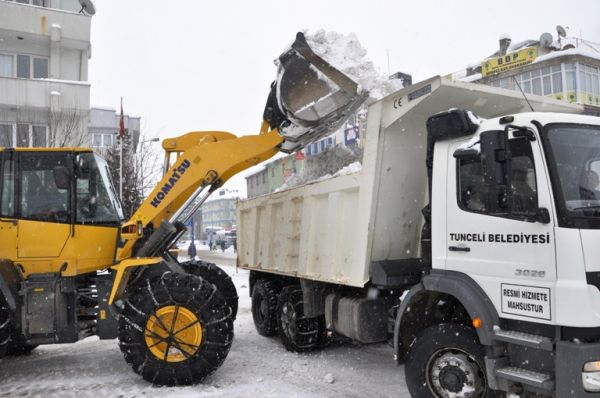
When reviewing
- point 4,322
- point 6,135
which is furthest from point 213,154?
point 6,135

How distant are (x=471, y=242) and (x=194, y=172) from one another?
3.30m

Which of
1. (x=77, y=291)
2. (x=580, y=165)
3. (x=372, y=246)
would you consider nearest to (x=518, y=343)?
(x=580, y=165)

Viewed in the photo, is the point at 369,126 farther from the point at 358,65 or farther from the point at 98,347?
the point at 98,347

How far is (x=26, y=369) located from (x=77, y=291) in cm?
134

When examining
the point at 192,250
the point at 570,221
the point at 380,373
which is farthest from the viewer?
the point at 192,250

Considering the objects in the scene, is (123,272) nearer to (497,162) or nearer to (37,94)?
(497,162)

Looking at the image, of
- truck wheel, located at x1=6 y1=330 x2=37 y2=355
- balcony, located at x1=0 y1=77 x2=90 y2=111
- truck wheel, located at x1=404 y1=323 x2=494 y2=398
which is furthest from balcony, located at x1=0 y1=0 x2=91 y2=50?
truck wheel, located at x1=404 y1=323 x2=494 y2=398

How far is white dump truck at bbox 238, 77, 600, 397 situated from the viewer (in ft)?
11.1

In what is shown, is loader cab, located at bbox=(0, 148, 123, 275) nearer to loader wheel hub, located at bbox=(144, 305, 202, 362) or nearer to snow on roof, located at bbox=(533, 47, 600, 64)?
loader wheel hub, located at bbox=(144, 305, 202, 362)

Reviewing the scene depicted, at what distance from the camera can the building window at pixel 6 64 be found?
18.3 meters

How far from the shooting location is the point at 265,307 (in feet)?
26.0

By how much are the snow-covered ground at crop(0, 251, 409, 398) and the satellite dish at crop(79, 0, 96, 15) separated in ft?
47.0

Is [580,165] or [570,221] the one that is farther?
[580,165]

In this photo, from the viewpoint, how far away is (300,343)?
22.3 feet
